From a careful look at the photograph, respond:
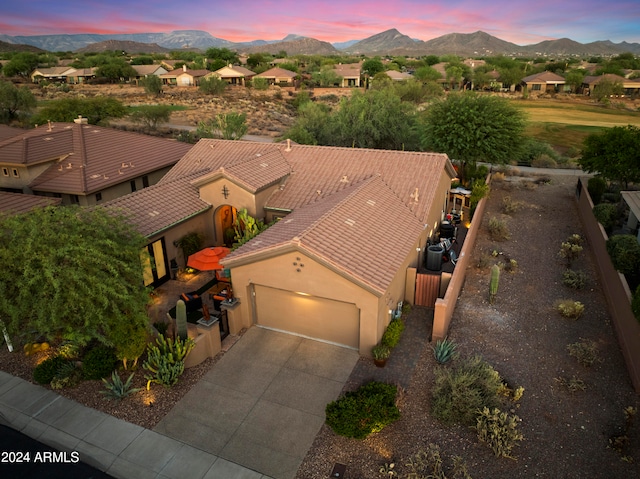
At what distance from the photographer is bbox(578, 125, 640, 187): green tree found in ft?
86.5

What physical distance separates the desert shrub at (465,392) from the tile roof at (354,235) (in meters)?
3.22

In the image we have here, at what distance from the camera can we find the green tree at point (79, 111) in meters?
46.2

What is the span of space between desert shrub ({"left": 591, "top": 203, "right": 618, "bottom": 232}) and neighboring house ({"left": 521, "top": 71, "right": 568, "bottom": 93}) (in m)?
105

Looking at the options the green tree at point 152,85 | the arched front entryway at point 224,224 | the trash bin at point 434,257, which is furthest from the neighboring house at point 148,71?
the trash bin at point 434,257

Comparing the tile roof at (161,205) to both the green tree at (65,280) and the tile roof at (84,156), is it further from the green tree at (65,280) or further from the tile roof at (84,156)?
the tile roof at (84,156)

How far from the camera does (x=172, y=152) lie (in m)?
31.8

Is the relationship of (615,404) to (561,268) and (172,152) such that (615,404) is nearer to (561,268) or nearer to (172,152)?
(561,268)

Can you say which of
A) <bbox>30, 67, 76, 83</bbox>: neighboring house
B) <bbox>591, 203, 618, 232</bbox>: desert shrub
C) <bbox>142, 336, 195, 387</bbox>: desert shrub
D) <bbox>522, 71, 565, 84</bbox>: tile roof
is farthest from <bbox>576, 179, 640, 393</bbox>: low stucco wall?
<bbox>30, 67, 76, 83</bbox>: neighboring house

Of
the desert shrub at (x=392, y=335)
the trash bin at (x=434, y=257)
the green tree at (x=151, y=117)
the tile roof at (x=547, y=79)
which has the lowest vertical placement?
the desert shrub at (x=392, y=335)

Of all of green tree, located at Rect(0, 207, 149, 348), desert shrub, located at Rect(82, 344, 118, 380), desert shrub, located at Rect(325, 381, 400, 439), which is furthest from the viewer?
desert shrub, located at Rect(82, 344, 118, 380)

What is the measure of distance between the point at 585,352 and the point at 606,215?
11.1m

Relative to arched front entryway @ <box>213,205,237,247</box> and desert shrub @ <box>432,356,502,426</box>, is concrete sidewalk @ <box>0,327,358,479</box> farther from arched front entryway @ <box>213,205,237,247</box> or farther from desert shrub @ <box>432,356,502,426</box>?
arched front entryway @ <box>213,205,237,247</box>

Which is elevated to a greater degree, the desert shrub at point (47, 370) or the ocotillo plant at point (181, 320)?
the ocotillo plant at point (181, 320)

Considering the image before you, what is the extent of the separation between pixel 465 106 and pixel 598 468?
27.1m
